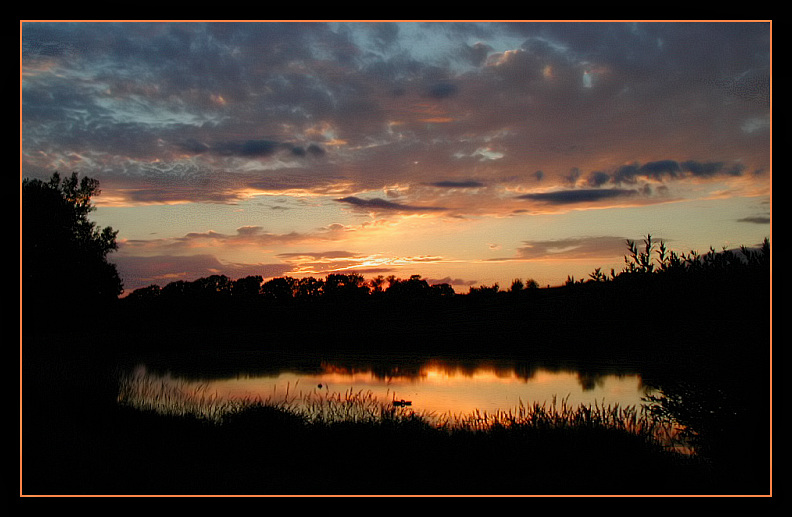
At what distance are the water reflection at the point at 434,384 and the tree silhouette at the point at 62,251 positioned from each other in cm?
1221

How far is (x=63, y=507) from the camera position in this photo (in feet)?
28.3

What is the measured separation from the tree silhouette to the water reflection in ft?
40.1

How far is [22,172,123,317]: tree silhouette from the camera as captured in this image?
143 ft

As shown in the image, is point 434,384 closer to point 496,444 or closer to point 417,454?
point 496,444

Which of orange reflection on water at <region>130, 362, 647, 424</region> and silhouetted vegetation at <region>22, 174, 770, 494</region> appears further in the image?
orange reflection on water at <region>130, 362, 647, 424</region>

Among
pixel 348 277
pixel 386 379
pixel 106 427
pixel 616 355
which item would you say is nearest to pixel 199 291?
pixel 348 277

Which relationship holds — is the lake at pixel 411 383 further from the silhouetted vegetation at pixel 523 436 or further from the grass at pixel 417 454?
the grass at pixel 417 454

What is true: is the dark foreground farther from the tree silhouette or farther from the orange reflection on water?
the tree silhouette

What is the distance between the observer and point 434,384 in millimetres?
33156

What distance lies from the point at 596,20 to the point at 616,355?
40.8 metres

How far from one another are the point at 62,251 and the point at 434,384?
33.8m

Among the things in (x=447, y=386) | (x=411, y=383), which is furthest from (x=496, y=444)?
(x=411, y=383)

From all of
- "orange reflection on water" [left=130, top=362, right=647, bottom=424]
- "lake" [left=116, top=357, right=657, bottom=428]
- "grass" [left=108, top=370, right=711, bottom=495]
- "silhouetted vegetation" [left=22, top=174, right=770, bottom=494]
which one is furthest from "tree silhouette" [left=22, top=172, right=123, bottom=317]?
"grass" [left=108, top=370, right=711, bottom=495]

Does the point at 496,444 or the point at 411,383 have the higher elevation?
the point at 496,444
